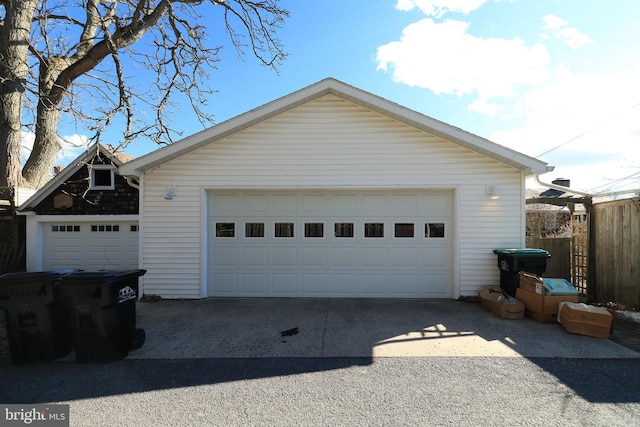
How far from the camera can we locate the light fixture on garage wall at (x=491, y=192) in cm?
605

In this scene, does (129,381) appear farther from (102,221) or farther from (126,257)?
(102,221)

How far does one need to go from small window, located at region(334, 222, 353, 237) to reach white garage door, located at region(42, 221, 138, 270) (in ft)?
19.2

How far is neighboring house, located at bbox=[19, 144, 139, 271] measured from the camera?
27.0ft

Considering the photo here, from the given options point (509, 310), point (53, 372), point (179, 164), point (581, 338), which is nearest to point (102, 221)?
point (179, 164)

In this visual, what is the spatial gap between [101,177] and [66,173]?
875mm

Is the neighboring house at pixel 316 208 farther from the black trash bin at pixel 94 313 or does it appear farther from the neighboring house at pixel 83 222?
the black trash bin at pixel 94 313

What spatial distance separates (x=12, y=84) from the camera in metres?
8.57

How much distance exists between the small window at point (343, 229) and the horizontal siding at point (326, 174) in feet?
2.78

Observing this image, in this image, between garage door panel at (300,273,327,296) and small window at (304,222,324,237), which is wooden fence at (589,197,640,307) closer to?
garage door panel at (300,273,327,296)

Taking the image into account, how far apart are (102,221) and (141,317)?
14.8ft

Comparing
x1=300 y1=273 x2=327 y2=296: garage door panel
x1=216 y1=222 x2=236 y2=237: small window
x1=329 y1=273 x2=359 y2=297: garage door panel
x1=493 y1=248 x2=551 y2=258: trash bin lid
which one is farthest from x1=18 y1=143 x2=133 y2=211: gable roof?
x1=493 y1=248 x2=551 y2=258: trash bin lid

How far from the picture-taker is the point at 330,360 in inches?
141

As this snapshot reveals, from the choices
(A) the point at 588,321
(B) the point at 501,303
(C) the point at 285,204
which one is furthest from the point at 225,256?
(A) the point at 588,321

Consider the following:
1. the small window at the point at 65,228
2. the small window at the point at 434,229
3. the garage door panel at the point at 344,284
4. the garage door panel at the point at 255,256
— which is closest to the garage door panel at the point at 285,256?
the garage door panel at the point at 255,256
